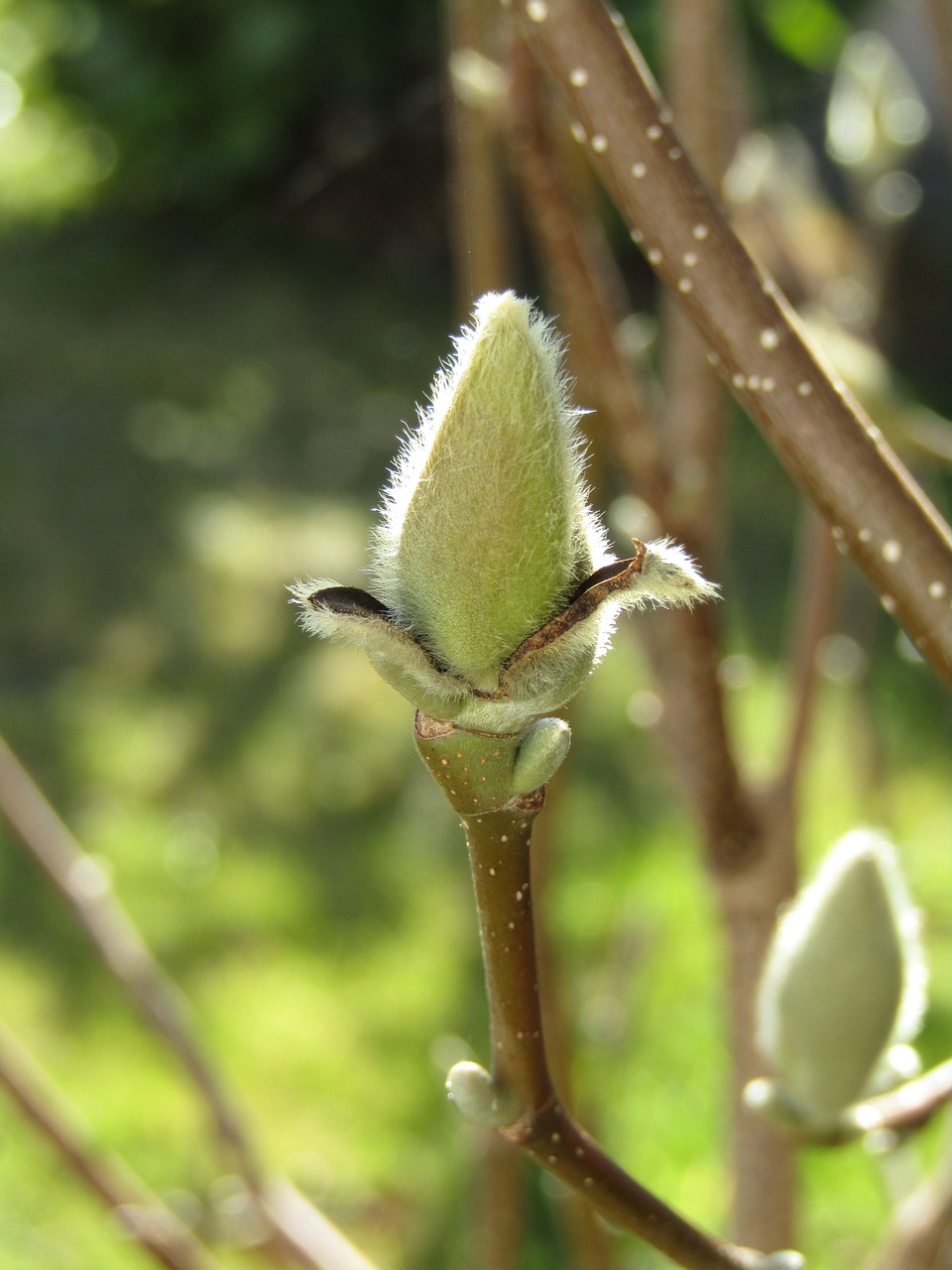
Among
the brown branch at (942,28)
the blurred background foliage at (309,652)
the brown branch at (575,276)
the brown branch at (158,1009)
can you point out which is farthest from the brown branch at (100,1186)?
the brown branch at (942,28)

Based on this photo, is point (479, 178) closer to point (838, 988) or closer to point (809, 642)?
point (809, 642)

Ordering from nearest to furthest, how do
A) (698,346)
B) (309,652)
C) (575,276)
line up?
(575,276) → (698,346) → (309,652)

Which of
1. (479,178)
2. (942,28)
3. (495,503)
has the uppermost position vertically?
(479,178)

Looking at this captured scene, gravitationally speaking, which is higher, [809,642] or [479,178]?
[479,178]

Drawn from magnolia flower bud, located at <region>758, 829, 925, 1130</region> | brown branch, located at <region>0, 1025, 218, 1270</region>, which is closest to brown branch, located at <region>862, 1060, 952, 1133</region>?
magnolia flower bud, located at <region>758, 829, 925, 1130</region>

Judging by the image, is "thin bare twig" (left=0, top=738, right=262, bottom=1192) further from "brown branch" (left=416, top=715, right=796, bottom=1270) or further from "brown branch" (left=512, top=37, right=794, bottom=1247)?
"brown branch" (left=416, top=715, right=796, bottom=1270)

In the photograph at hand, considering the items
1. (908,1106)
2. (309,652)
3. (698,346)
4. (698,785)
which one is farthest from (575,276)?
(309,652)
